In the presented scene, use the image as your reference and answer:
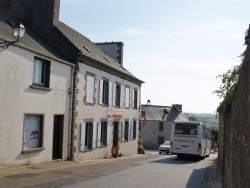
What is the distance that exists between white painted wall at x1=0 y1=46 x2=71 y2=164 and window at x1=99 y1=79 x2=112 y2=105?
577 centimetres

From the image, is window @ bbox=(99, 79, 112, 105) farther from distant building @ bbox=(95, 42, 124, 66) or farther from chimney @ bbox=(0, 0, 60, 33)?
distant building @ bbox=(95, 42, 124, 66)

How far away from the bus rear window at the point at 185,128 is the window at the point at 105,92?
18.2 ft

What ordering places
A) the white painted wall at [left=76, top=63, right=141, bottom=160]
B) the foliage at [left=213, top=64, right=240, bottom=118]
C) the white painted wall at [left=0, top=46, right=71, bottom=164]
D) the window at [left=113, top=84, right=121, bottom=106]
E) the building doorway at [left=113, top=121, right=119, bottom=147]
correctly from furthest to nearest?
the building doorway at [left=113, top=121, right=119, bottom=147]
the window at [left=113, top=84, right=121, bottom=106]
the white painted wall at [left=76, top=63, right=141, bottom=160]
the white painted wall at [left=0, top=46, right=71, bottom=164]
the foliage at [left=213, top=64, right=240, bottom=118]

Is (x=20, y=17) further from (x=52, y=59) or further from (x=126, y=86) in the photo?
(x=126, y=86)

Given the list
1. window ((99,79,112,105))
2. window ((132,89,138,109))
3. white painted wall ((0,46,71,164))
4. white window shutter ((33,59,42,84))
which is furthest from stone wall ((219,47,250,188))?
window ((132,89,138,109))

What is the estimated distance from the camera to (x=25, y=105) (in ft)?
47.4

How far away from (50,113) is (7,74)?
3770 millimetres

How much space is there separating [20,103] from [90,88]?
7075 millimetres

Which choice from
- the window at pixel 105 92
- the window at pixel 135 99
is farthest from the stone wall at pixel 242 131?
the window at pixel 135 99

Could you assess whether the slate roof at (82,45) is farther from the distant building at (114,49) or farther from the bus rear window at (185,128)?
the bus rear window at (185,128)

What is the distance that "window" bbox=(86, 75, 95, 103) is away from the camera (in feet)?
67.1

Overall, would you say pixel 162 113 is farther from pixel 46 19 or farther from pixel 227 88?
pixel 227 88

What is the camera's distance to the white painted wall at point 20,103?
13.1 meters

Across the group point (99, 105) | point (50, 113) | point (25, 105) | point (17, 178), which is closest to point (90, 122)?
point (99, 105)
